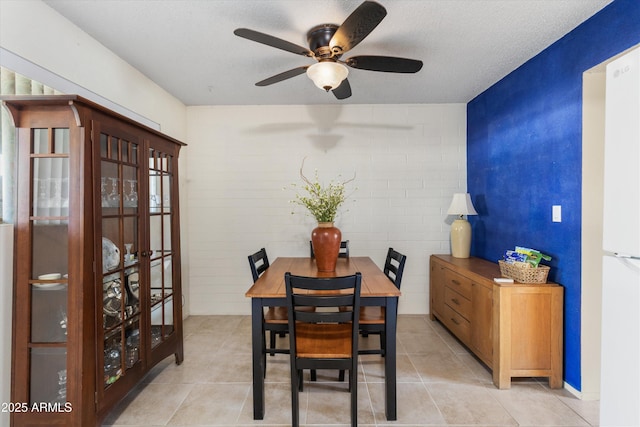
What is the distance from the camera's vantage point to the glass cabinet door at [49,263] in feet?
5.49

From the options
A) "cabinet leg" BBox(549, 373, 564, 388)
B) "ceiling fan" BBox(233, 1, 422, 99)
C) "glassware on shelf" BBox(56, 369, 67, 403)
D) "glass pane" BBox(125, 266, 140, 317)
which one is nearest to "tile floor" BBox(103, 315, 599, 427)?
"cabinet leg" BBox(549, 373, 564, 388)

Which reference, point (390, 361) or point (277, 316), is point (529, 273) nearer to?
point (390, 361)

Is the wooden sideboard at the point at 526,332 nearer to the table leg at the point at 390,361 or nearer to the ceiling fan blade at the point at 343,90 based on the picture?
the table leg at the point at 390,361

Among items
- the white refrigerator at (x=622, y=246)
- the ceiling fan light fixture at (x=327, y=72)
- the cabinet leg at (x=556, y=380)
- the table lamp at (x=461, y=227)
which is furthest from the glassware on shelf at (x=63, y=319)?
the table lamp at (x=461, y=227)

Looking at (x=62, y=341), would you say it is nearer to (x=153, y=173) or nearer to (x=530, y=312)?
(x=153, y=173)

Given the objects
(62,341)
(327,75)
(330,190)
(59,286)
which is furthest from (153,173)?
(330,190)

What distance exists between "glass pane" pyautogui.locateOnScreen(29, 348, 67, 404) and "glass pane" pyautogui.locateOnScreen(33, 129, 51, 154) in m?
Answer: 1.05

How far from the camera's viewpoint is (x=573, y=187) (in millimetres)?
2223

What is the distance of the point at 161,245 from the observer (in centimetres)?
246

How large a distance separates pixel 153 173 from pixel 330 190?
1.96 m

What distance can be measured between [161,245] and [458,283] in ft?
8.64

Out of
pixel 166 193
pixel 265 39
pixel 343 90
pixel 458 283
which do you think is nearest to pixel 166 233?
pixel 166 193

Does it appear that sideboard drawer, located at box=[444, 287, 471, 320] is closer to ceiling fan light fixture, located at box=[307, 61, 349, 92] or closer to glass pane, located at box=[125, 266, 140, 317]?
ceiling fan light fixture, located at box=[307, 61, 349, 92]

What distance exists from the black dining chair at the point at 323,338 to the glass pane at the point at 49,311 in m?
1.20
